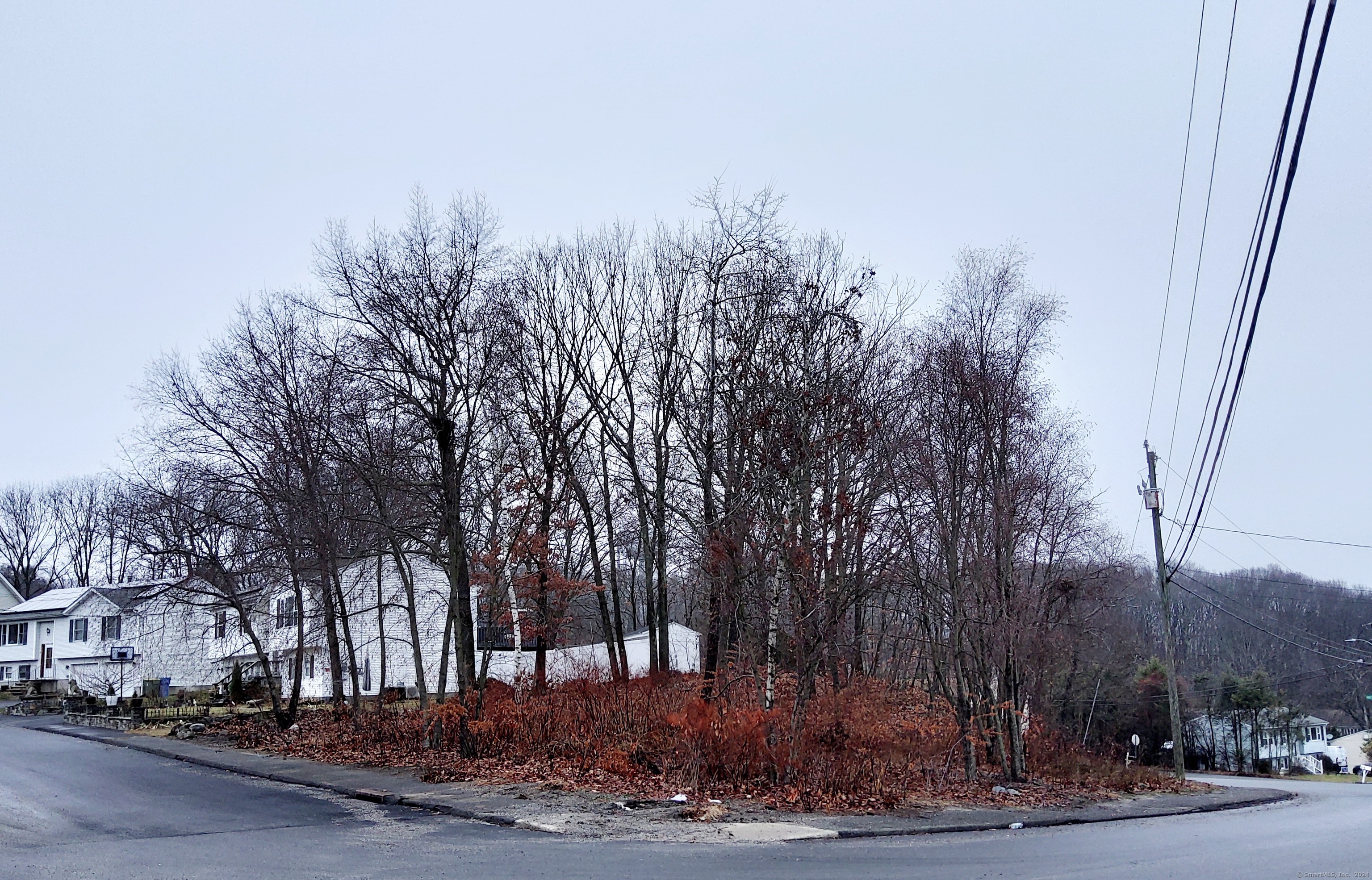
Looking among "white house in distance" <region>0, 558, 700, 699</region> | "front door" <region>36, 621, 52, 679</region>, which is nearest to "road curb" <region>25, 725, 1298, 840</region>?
"white house in distance" <region>0, 558, 700, 699</region>

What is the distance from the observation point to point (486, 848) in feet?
42.6

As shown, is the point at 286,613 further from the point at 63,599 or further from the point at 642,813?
the point at 63,599

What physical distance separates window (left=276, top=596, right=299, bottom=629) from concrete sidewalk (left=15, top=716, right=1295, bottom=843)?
8558mm

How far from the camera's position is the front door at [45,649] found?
70.2 meters

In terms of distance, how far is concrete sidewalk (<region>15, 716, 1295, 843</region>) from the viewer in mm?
14836

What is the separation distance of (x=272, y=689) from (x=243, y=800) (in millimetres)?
14856

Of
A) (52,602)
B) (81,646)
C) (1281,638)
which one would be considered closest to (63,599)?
(52,602)

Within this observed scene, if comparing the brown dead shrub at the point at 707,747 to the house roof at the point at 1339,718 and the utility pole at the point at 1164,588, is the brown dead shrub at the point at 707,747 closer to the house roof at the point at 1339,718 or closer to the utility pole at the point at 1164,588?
the utility pole at the point at 1164,588

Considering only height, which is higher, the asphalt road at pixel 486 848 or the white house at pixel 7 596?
the white house at pixel 7 596

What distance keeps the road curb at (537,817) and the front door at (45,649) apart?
1953 inches

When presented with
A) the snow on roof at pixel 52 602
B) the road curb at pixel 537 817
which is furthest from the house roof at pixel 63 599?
the road curb at pixel 537 817

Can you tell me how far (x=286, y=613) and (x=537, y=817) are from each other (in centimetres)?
2570

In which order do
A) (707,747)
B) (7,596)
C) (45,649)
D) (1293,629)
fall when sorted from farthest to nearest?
(7,596) < (45,649) < (1293,629) < (707,747)

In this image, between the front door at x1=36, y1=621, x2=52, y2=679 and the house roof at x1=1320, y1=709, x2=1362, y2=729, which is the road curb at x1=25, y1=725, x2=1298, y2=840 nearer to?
the front door at x1=36, y1=621, x2=52, y2=679
